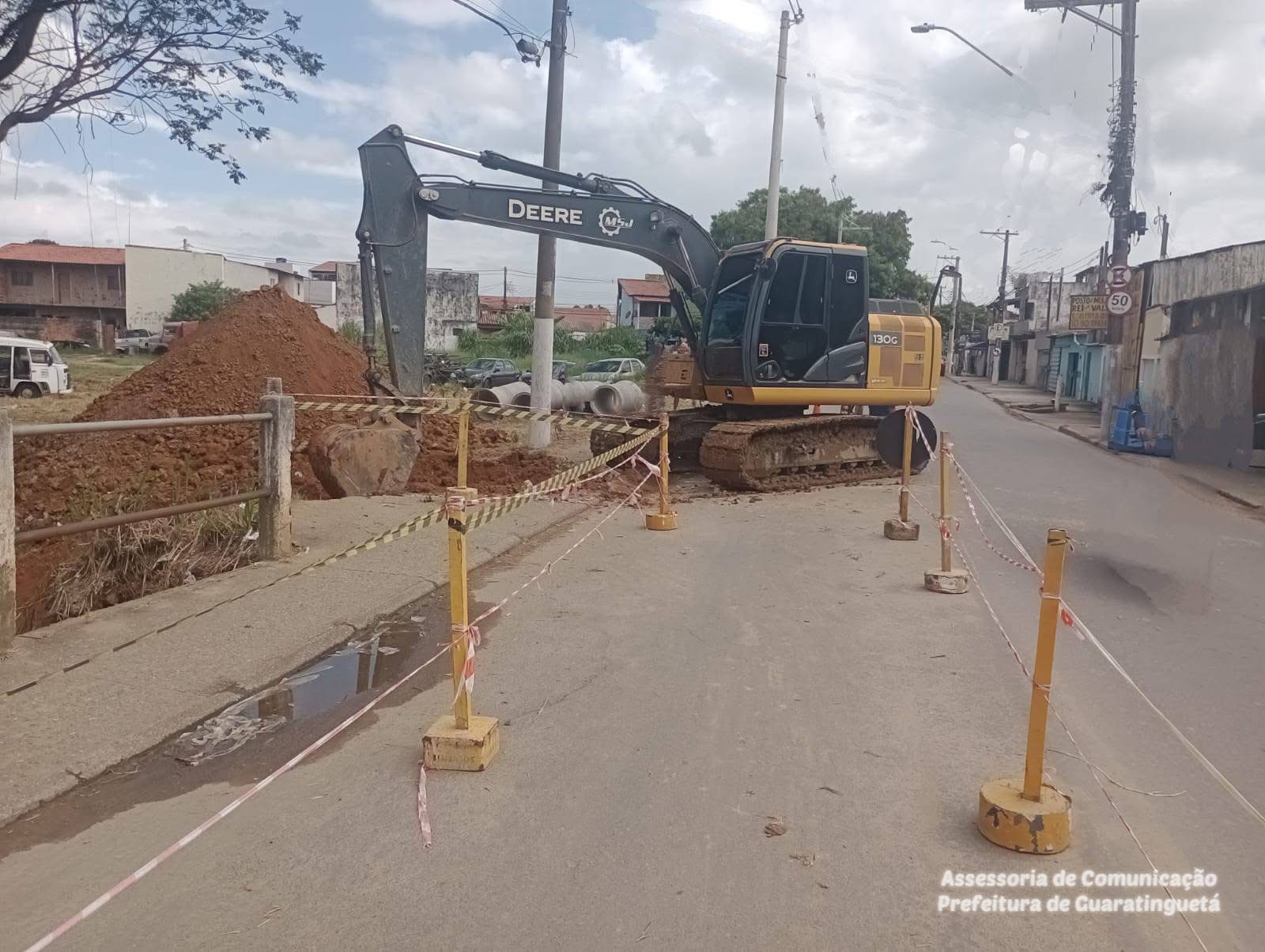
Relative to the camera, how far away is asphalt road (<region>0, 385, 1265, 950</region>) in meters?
3.30

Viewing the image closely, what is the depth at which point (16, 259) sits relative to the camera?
55.6m

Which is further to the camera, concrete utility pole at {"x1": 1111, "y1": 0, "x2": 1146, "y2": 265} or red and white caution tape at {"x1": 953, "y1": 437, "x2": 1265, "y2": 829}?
concrete utility pole at {"x1": 1111, "y1": 0, "x2": 1146, "y2": 265}

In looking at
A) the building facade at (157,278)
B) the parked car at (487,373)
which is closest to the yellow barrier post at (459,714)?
the parked car at (487,373)

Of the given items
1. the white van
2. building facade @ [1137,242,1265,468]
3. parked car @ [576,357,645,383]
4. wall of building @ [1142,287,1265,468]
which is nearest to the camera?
building facade @ [1137,242,1265,468]

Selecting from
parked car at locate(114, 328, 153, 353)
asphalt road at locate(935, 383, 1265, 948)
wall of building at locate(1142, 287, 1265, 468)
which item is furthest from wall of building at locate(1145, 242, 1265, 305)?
parked car at locate(114, 328, 153, 353)

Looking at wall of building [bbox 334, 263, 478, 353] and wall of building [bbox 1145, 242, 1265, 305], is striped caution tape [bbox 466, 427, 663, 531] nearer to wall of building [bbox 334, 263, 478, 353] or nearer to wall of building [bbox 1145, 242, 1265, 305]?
wall of building [bbox 1145, 242, 1265, 305]

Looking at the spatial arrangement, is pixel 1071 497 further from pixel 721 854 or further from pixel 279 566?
pixel 721 854

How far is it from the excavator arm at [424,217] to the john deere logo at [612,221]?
1cm

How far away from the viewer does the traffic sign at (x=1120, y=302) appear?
2194 cm

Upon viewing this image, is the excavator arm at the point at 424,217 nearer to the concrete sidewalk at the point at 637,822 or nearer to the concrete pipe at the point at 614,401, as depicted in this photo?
the concrete sidewalk at the point at 637,822

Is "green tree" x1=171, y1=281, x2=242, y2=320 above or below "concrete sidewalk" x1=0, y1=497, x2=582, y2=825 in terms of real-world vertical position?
above

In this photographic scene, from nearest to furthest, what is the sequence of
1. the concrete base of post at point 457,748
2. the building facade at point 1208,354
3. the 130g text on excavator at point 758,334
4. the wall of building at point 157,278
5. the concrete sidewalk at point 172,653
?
the concrete base of post at point 457,748
the concrete sidewalk at point 172,653
the 130g text on excavator at point 758,334
the building facade at point 1208,354
the wall of building at point 157,278

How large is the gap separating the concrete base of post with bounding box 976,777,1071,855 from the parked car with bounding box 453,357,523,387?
90.1 feet

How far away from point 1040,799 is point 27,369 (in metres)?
29.2
